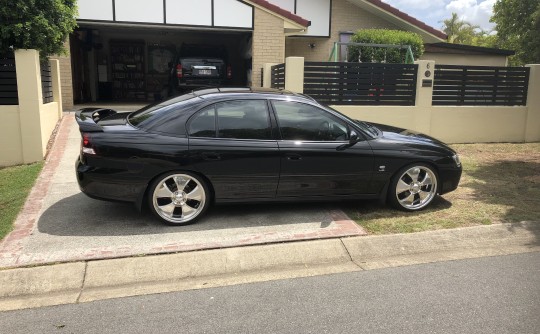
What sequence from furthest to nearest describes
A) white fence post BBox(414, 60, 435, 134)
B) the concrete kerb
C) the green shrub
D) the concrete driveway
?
the green shrub, white fence post BBox(414, 60, 435, 134), the concrete driveway, the concrete kerb

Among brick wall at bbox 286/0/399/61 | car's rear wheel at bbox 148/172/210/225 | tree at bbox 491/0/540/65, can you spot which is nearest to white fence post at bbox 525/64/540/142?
tree at bbox 491/0/540/65

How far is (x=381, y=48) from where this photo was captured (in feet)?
44.9

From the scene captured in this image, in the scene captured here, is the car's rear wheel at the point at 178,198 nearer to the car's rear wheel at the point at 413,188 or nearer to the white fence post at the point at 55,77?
the car's rear wheel at the point at 413,188

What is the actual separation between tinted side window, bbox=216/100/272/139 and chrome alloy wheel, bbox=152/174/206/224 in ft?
2.07

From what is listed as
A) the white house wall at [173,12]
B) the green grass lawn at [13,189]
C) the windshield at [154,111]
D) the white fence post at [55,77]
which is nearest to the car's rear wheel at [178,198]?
the windshield at [154,111]

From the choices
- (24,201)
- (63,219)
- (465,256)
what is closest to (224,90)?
(63,219)

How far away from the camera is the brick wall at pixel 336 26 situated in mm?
15656

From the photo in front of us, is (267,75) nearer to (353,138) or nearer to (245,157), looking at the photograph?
(353,138)

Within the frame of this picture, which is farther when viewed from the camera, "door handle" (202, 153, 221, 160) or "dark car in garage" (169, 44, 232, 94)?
"dark car in garage" (169, 44, 232, 94)

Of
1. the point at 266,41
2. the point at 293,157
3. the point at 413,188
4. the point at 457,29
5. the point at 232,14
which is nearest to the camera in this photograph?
the point at 293,157

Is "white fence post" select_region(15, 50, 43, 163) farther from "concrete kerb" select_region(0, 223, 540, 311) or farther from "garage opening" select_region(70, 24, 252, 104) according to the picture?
"garage opening" select_region(70, 24, 252, 104)

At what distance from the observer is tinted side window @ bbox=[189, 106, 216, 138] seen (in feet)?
17.0

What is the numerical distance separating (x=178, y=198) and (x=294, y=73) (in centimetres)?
521

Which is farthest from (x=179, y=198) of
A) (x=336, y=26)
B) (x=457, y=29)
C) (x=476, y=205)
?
(x=457, y=29)
